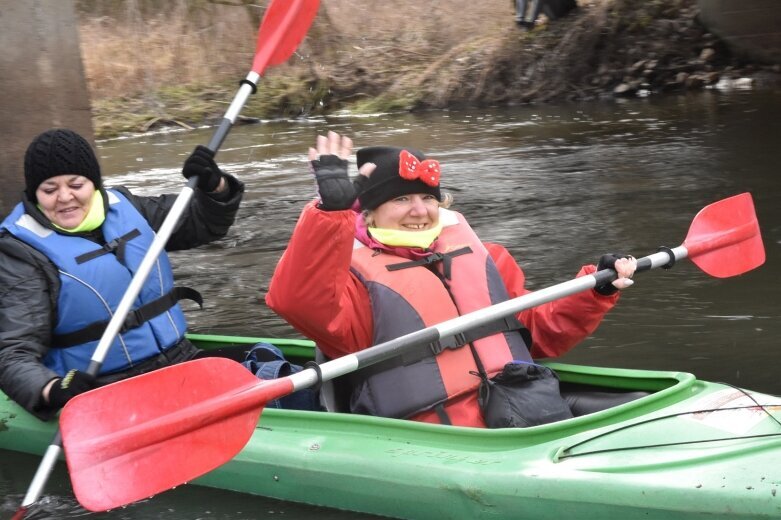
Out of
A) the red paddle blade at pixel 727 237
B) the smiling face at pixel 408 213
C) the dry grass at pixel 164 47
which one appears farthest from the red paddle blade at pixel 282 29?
the dry grass at pixel 164 47

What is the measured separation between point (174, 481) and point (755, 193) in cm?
564

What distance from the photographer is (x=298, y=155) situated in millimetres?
10391

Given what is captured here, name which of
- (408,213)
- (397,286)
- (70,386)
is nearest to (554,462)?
(397,286)

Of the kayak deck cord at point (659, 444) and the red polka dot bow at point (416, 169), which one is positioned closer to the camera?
the kayak deck cord at point (659, 444)

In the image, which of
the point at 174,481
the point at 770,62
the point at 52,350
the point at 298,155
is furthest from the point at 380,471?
the point at 770,62

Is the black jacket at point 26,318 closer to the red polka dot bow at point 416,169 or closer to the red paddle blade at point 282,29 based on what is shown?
the red polka dot bow at point 416,169

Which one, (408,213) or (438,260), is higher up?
(408,213)

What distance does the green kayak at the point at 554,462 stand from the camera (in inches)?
101

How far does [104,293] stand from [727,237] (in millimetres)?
2152

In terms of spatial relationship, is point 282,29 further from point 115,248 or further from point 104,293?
point 104,293

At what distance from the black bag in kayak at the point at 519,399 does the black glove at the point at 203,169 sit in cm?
128

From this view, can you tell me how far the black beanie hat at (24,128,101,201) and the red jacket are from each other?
0.87 meters

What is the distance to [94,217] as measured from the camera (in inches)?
139

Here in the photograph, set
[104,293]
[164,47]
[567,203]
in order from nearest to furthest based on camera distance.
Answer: [104,293] → [567,203] → [164,47]
